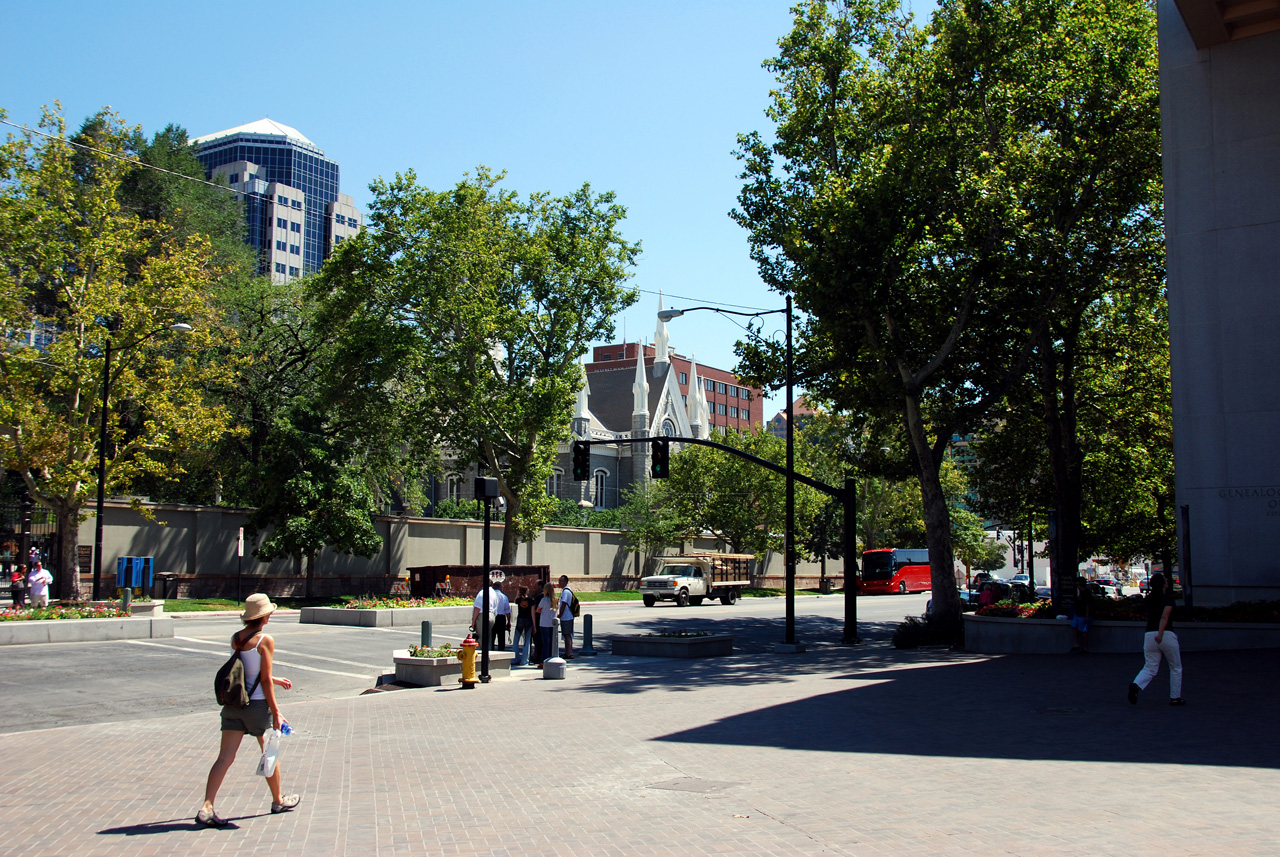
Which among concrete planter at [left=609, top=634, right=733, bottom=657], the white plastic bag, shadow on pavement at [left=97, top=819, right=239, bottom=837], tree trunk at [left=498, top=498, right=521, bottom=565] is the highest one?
tree trunk at [left=498, top=498, right=521, bottom=565]

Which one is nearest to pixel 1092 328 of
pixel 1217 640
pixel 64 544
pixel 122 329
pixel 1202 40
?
pixel 1202 40

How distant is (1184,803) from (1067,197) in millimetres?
20823

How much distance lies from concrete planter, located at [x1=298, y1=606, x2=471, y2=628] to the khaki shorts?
20.9 meters

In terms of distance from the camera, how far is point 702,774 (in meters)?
8.78

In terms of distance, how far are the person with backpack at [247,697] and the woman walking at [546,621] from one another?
36.8 ft

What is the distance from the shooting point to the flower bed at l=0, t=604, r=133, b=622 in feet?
71.6

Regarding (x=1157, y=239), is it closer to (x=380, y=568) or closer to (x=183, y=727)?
(x=183, y=727)

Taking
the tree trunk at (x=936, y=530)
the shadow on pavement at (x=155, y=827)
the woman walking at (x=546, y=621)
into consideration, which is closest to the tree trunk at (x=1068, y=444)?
the tree trunk at (x=936, y=530)

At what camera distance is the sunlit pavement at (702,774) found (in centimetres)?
652

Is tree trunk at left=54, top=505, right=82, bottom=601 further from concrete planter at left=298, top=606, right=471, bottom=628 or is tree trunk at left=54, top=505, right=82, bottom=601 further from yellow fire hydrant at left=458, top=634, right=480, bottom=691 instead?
yellow fire hydrant at left=458, top=634, right=480, bottom=691

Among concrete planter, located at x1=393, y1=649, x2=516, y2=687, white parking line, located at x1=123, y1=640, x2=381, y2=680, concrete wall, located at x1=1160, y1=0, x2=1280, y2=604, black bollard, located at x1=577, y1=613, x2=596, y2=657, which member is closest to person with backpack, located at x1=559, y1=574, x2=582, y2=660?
black bollard, located at x1=577, y1=613, x2=596, y2=657

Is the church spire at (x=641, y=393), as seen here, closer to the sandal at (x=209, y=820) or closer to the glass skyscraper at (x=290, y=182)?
the glass skyscraper at (x=290, y=182)

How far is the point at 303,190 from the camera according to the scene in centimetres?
17088

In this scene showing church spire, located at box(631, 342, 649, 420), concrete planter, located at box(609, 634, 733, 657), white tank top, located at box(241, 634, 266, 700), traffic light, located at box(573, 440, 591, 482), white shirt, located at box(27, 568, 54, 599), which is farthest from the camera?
church spire, located at box(631, 342, 649, 420)
